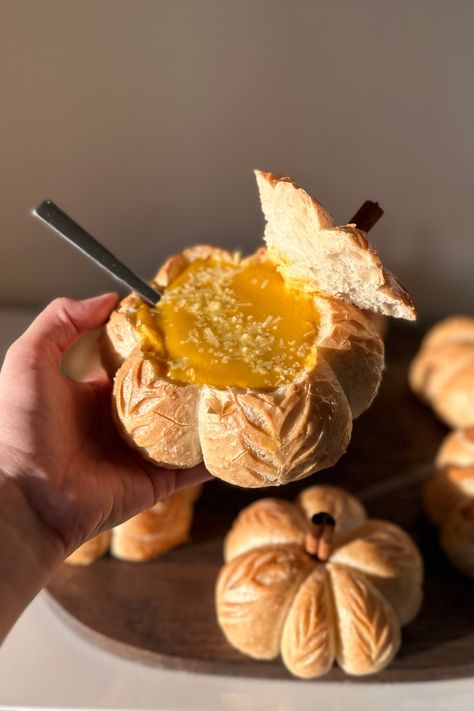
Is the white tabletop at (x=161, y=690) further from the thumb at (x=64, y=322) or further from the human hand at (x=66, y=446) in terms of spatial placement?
the thumb at (x=64, y=322)

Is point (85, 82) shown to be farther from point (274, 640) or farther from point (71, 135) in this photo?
point (274, 640)

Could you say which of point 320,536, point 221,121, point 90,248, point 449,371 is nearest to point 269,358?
point 90,248

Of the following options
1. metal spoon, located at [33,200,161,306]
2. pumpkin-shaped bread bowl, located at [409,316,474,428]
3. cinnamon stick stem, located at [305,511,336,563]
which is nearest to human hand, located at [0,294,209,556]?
metal spoon, located at [33,200,161,306]

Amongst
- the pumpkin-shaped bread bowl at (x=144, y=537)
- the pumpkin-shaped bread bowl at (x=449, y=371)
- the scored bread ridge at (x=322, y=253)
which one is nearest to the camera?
the scored bread ridge at (x=322, y=253)

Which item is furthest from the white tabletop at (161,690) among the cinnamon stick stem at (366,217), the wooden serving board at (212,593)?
the cinnamon stick stem at (366,217)

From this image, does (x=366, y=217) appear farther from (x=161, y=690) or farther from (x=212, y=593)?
(x=161, y=690)

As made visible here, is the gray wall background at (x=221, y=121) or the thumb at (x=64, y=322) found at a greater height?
the gray wall background at (x=221, y=121)
